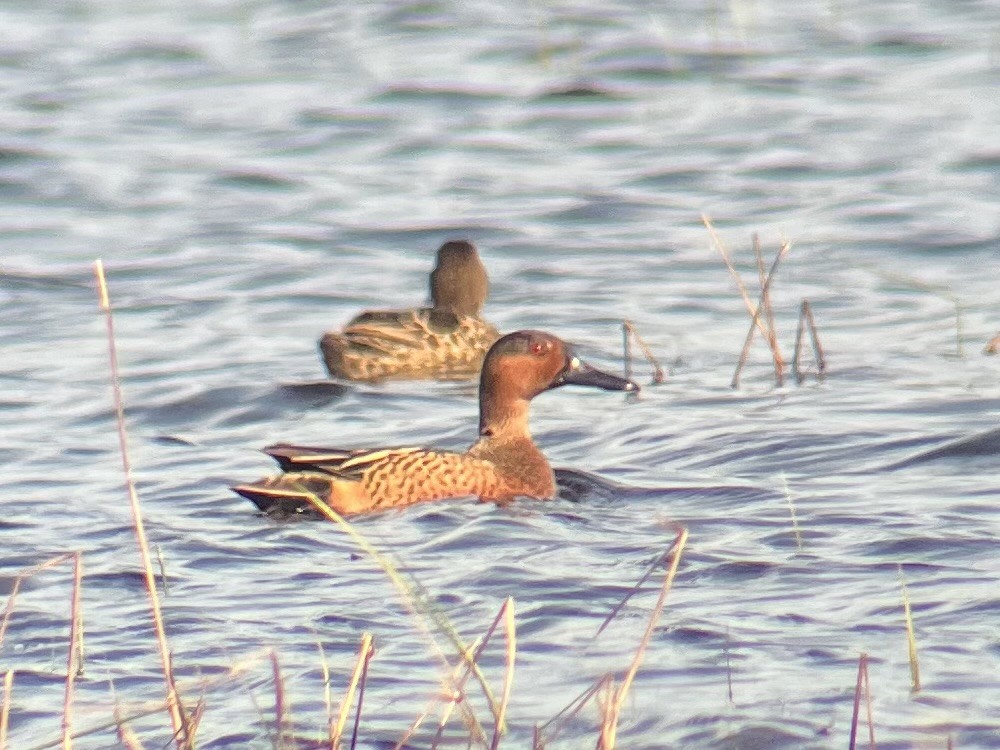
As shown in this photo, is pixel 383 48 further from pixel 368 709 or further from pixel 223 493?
pixel 368 709

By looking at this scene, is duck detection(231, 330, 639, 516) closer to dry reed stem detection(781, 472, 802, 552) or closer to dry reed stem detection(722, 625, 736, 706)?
dry reed stem detection(781, 472, 802, 552)

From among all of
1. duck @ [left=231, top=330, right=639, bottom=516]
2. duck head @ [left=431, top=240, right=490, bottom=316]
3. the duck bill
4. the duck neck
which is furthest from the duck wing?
duck head @ [left=431, top=240, right=490, bottom=316]

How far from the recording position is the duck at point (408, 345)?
11195mm

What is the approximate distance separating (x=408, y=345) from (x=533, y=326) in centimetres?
141

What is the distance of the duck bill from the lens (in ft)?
30.1

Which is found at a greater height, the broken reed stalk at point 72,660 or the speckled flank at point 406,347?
the broken reed stalk at point 72,660

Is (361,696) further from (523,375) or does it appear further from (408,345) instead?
(408,345)

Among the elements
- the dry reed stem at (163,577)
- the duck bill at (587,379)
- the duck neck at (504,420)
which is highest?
the duck bill at (587,379)

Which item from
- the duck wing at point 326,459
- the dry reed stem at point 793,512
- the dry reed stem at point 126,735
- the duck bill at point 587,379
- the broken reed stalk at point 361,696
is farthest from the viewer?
the duck bill at point 587,379

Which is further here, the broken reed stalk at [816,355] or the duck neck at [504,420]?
the broken reed stalk at [816,355]

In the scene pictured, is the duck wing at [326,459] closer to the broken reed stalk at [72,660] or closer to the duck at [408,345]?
the broken reed stalk at [72,660]

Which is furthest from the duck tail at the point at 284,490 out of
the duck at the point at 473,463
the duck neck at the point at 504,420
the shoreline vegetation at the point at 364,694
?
the shoreline vegetation at the point at 364,694

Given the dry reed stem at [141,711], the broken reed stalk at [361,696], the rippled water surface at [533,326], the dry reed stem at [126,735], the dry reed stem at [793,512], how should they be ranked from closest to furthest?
the dry reed stem at [126,735], the dry reed stem at [141,711], the broken reed stalk at [361,696], the rippled water surface at [533,326], the dry reed stem at [793,512]

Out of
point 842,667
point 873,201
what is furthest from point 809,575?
point 873,201
